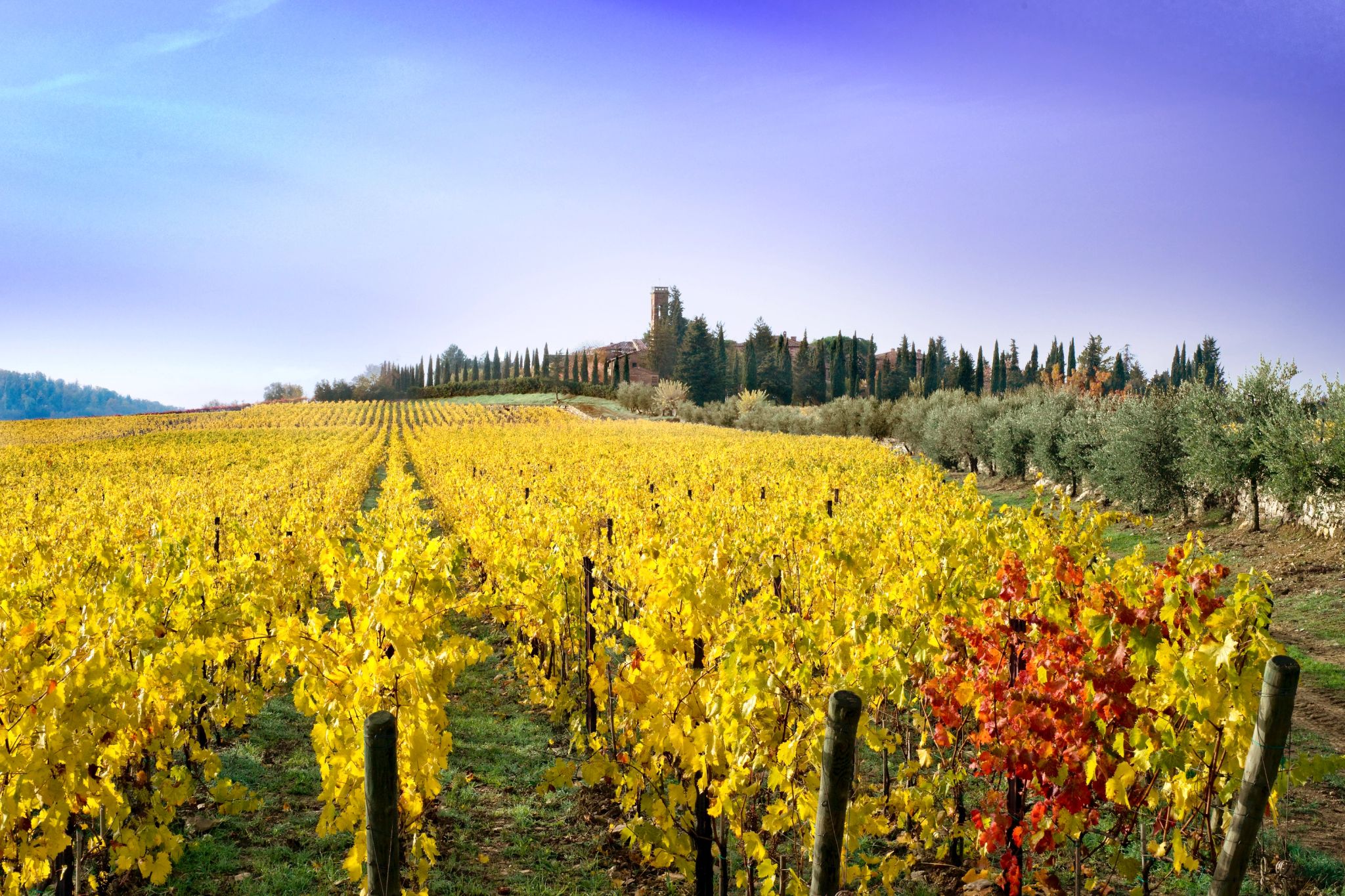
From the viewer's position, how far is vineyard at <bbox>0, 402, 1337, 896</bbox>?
2979 millimetres

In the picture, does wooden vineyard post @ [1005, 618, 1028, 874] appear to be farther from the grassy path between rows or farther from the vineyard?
the grassy path between rows

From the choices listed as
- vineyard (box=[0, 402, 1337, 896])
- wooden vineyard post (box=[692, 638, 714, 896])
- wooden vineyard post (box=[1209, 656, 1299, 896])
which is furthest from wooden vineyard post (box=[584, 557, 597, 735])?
wooden vineyard post (box=[1209, 656, 1299, 896])

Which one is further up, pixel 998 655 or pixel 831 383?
pixel 831 383

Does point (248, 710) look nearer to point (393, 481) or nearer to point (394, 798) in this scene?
point (394, 798)

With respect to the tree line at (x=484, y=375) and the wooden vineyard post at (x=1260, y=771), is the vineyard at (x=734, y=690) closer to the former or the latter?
the wooden vineyard post at (x=1260, y=771)

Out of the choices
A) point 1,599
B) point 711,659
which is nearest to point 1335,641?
point 711,659

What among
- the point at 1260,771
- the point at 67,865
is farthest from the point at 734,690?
the point at 67,865

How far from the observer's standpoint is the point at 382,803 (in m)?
2.59

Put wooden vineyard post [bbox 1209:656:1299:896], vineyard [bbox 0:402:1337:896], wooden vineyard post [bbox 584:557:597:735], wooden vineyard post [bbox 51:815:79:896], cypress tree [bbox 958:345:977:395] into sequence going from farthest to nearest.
A: 1. cypress tree [bbox 958:345:977:395]
2. wooden vineyard post [bbox 584:557:597:735]
3. wooden vineyard post [bbox 51:815:79:896]
4. vineyard [bbox 0:402:1337:896]
5. wooden vineyard post [bbox 1209:656:1299:896]

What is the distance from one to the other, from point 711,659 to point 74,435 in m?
65.8

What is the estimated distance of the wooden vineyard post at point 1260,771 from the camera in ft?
7.98

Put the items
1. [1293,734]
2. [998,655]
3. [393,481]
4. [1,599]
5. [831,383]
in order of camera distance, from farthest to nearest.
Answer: [831,383] < [393,481] < [1293,734] < [1,599] < [998,655]

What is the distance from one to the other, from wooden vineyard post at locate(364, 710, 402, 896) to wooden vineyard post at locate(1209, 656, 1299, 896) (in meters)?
3.04

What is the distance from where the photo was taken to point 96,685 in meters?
3.06
